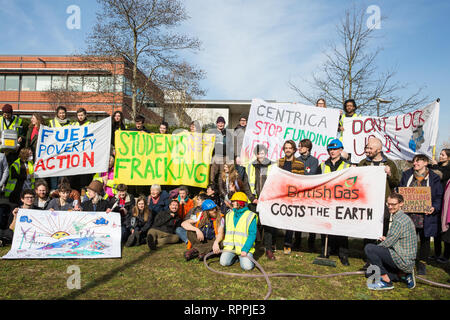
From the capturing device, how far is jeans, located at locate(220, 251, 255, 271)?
4.87 meters

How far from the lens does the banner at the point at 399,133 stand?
654cm

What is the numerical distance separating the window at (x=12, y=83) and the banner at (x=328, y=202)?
49725 mm

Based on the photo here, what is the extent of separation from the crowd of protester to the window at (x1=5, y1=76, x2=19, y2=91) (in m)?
44.4

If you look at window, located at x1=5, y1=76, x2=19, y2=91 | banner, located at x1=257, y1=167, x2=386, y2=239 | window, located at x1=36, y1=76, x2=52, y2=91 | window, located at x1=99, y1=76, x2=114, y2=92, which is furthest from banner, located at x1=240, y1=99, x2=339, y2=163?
window, located at x1=5, y1=76, x2=19, y2=91

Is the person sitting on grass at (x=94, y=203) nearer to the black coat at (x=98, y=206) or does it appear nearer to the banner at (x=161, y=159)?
the black coat at (x=98, y=206)

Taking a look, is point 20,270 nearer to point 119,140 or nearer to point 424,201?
point 119,140

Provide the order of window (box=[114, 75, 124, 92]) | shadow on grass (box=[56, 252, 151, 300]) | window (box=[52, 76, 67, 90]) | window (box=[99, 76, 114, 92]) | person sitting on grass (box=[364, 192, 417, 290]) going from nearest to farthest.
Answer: shadow on grass (box=[56, 252, 151, 300])
person sitting on grass (box=[364, 192, 417, 290])
window (box=[114, 75, 124, 92])
window (box=[99, 76, 114, 92])
window (box=[52, 76, 67, 90])

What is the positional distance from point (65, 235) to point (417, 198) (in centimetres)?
643

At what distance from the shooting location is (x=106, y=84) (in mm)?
18438

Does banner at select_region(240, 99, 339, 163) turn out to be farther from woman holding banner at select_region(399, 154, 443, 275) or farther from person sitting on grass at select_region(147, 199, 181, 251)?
woman holding banner at select_region(399, 154, 443, 275)

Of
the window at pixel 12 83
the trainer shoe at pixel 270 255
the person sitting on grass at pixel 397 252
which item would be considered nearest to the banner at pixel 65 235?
the trainer shoe at pixel 270 255

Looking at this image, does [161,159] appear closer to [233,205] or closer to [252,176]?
[252,176]
